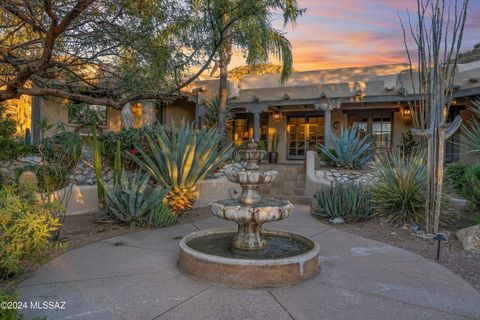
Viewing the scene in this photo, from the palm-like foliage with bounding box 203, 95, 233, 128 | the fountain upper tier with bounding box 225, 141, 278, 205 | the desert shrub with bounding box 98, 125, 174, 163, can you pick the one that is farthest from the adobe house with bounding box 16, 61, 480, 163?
the fountain upper tier with bounding box 225, 141, 278, 205

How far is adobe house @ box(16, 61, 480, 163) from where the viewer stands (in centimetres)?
1381

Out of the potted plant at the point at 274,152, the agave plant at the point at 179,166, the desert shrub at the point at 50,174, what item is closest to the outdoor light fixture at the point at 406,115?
the potted plant at the point at 274,152

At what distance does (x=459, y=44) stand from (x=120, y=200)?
20.7ft

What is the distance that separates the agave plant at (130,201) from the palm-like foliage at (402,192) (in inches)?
169

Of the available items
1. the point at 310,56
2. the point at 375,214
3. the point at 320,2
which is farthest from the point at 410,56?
the point at 310,56

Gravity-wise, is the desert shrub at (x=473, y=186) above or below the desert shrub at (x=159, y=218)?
above

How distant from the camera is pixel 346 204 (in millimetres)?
7516

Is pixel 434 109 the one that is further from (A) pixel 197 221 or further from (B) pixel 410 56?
(A) pixel 197 221

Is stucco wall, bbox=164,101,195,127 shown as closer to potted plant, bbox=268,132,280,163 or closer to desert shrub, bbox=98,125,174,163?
potted plant, bbox=268,132,280,163

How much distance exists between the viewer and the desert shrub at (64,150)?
823 centimetres

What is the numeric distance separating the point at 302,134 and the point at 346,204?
10.2m

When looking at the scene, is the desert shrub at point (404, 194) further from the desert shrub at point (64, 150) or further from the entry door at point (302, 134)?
the entry door at point (302, 134)

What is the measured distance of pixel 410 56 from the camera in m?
6.80

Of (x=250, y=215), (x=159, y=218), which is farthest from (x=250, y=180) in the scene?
(x=159, y=218)
